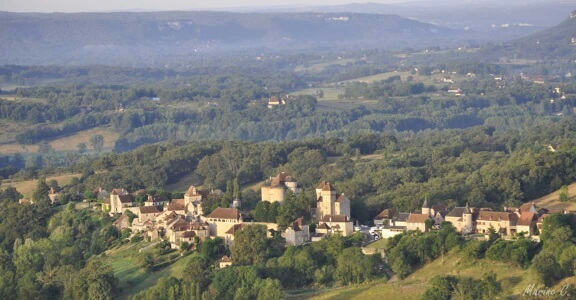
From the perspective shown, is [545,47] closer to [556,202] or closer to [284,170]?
[284,170]

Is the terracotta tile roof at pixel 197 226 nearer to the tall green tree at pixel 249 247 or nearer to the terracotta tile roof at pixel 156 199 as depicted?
the tall green tree at pixel 249 247

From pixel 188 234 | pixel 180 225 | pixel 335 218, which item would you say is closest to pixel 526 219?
pixel 335 218

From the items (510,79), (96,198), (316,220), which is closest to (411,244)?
(316,220)

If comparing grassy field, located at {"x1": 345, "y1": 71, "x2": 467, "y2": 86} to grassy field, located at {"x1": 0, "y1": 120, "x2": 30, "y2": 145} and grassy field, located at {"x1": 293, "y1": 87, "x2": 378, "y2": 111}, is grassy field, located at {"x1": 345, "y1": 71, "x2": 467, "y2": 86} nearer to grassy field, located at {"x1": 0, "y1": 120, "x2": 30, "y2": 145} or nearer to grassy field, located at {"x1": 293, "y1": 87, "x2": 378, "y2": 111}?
grassy field, located at {"x1": 293, "y1": 87, "x2": 378, "y2": 111}

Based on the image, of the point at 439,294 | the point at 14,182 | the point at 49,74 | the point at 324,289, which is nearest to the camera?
the point at 439,294

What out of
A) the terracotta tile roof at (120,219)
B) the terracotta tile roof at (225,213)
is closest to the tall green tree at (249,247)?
the terracotta tile roof at (225,213)

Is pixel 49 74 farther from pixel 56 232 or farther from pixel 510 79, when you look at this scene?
pixel 56 232

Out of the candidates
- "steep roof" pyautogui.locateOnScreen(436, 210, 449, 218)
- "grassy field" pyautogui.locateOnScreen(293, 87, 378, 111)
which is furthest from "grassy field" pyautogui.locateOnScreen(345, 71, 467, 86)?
"steep roof" pyautogui.locateOnScreen(436, 210, 449, 218)
